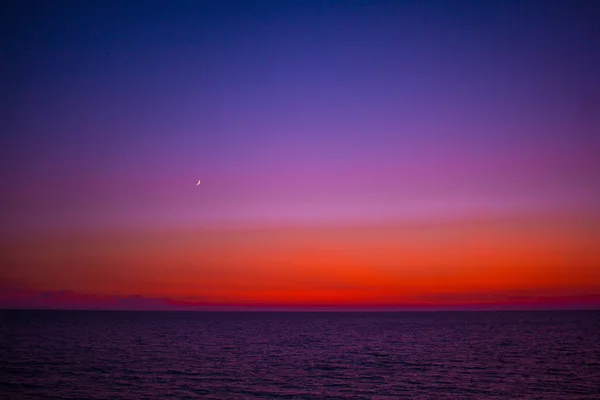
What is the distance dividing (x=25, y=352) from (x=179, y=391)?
32.3m

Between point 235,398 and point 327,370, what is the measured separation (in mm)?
13683

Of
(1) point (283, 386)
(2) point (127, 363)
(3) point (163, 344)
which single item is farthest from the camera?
(3) point (163, 344)

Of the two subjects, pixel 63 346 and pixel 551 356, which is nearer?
pixel 551 356

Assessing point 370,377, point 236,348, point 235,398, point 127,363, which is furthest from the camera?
point 236,348

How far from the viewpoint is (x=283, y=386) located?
38219 mm

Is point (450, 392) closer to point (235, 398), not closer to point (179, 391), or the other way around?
point (235, 398)

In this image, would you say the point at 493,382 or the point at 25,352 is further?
the point at 25,352

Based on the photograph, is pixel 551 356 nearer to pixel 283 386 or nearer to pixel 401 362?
pixel 401 362

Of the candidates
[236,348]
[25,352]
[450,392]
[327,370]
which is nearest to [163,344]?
[236,348]

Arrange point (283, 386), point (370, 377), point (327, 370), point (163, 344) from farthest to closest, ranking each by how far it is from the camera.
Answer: point (163, 344) → point (327, 370) → point (370, 377) → point (283, 386)

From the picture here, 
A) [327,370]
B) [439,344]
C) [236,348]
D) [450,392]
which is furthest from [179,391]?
[439,344]

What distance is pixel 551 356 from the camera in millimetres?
56844

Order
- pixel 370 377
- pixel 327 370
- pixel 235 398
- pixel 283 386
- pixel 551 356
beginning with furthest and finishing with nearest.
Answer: pixel 551 356 → pixel 327 370 → pixel 370 377 → pixel 283 386 → pixel 235 398

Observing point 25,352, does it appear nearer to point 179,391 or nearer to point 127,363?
point 127,363
